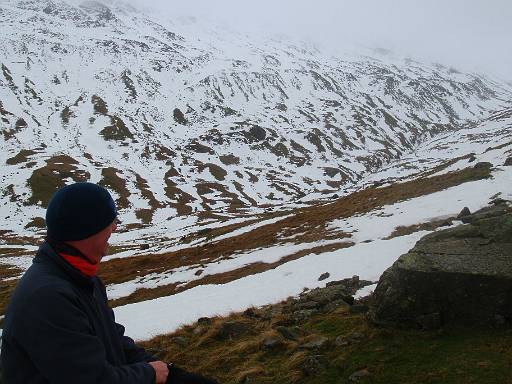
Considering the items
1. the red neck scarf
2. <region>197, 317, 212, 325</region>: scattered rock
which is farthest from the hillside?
the red neck scarf

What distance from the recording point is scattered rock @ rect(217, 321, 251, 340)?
1288 cm

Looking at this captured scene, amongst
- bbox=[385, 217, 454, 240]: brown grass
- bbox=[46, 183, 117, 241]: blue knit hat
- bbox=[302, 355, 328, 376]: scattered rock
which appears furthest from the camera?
bbox=[385, 217, 454, 240]: brown grass

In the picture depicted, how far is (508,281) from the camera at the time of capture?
9.69 meters

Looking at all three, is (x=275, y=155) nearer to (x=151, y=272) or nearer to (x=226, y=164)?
(x=226, y=164)

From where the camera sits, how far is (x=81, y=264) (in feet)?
13.5

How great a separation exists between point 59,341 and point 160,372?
4.11ft

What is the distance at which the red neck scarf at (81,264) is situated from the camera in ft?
13.3

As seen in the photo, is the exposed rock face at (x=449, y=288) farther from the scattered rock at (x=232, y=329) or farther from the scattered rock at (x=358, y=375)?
the scattered rock at (x=232, y=329)

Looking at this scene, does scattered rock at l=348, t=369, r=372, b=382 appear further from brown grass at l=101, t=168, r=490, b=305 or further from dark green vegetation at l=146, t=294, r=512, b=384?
brown grass at l=101, t=168, r=490, b=305

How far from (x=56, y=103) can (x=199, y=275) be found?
181190mm

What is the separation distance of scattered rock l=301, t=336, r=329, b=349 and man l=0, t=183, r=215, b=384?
6.21 meters

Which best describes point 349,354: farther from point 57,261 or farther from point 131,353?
point 57,261

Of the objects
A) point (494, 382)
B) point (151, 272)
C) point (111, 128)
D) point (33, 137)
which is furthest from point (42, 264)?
point (111, 128)

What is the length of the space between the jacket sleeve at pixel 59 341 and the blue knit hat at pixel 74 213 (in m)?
0.62
